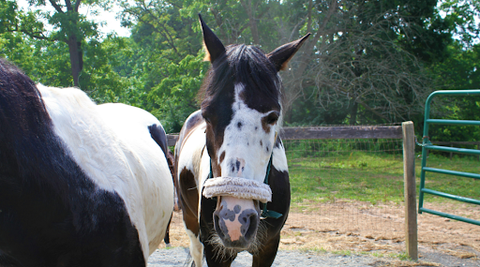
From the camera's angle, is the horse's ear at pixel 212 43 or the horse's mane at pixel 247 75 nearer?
the horse's mane at pixel 247 75

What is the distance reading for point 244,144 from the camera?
1.50 m

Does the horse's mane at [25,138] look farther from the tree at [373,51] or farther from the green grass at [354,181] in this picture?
the tree at [373,51]

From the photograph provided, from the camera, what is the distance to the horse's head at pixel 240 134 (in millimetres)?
1436

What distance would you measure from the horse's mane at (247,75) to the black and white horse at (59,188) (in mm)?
598

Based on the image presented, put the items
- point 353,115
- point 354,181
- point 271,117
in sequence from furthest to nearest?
point 353,115 → point 354,181 → point 271,117

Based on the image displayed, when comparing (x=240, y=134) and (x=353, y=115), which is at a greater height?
(x=240, y=134)

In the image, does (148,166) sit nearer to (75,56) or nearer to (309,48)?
(309,48)

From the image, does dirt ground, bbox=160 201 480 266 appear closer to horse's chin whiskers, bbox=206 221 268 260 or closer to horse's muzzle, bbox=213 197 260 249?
horse's chin whiskers, bbox=206 221 268 260

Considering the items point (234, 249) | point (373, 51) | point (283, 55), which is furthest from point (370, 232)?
point (373, 51)

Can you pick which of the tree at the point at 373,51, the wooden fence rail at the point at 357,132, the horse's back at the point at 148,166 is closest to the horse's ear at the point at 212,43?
the horse's back at the point at 148,166

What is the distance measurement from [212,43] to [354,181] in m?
8.15

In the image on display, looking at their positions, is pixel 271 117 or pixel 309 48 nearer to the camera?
pixel 271 117

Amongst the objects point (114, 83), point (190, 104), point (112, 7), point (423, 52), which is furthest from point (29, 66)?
point (423, 52)

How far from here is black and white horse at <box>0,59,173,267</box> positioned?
3.54 feet
